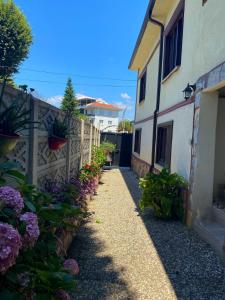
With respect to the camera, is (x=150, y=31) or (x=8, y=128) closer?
(x=8, y=128)

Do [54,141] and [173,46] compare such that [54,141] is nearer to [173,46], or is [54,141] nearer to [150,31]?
[173,46]

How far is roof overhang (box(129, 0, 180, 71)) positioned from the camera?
28.7 ft

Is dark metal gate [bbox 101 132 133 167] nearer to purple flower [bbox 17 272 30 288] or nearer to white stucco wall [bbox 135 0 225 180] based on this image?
white stucco wall [bbox 135 0 225 180]

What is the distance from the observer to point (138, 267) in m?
4.04

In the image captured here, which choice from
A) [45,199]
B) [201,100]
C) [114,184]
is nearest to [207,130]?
[201,100]

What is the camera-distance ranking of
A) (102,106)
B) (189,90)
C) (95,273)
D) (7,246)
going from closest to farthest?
(7,246) < (95,273) < (189,90) < (102,106)

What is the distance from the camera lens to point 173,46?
29.3 feet

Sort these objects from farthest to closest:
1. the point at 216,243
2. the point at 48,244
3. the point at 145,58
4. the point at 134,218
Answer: the point at 145,58
the point at 134,218
the point at 216,243
the point at 48,244

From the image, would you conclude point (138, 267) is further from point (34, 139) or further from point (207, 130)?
point (207, 130)

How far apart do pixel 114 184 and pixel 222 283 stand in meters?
7.83

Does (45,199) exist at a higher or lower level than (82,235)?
higher

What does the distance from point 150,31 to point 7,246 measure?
34.4ft

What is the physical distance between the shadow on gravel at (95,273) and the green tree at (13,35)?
1877cm

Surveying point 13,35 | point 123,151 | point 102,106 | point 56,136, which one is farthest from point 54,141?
point 102,106
